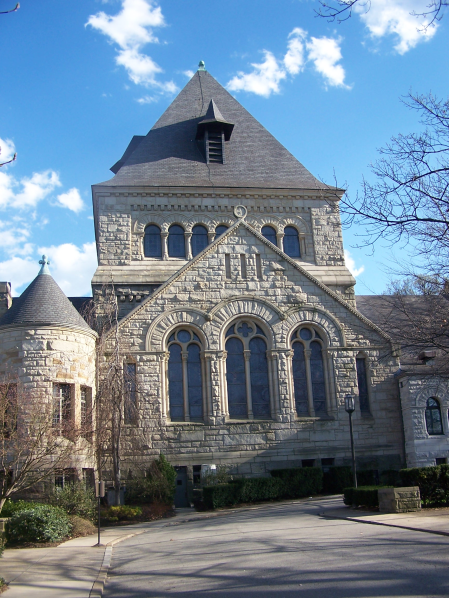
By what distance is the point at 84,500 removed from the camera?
18.8 meters

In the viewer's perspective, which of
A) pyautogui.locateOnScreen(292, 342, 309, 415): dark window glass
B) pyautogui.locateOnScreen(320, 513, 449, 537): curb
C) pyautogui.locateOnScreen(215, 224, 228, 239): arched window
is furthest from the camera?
pyautogui.locateOnScreen(215, 224, 228, 239): arched window

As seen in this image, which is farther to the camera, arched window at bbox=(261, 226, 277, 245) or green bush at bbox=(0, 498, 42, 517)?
arched window at bbox=(261, 226, 277, 245)

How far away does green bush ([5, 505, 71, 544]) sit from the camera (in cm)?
1566

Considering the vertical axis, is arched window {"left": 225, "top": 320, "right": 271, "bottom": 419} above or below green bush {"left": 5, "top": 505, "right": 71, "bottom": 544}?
above

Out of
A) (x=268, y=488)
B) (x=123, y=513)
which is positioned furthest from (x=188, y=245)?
(x=123, y=513)

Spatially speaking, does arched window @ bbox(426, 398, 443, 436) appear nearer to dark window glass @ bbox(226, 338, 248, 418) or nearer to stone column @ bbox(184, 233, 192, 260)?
dark window glass @ bbox(226, 338, 248, 418)

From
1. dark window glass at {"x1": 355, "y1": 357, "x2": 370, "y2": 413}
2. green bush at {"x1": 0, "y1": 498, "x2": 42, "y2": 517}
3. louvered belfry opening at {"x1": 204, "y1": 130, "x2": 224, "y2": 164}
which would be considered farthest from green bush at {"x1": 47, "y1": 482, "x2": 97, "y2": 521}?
louvered belfry opening at {"x1": 204, "y1": 130, "x2": 224, "y2": 164}

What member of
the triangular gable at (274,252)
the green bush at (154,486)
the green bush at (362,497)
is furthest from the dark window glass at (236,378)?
the green bush at (362,497)

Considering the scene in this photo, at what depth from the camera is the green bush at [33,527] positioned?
1566 centimetres

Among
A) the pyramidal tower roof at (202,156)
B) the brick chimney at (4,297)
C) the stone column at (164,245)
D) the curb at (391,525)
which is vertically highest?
the pyramidal tower roof at (202,156)

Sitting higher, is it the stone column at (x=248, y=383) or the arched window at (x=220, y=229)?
the arched window at (x=220, y=229)

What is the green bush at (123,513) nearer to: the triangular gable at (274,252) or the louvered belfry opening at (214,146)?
the triangular gable at (274,252)

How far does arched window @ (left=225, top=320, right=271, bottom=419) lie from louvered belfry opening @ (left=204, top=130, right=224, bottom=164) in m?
11.1

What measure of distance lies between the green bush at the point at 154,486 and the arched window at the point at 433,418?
10.00m
